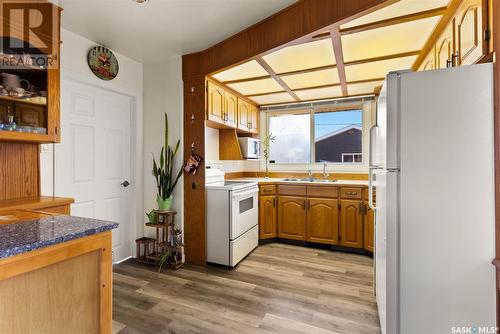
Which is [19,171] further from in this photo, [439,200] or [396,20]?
[396,20]

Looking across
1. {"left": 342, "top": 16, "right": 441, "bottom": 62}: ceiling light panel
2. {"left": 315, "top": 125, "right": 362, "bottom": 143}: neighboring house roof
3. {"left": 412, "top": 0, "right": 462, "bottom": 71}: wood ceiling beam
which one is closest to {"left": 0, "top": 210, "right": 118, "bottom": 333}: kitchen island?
{"left": 342, "top": 16, "right": 441, "bottom": 62}: ceiling light panel

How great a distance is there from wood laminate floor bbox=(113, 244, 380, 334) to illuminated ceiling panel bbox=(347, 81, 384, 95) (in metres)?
2.27

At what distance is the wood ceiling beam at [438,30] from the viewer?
1.67 meters

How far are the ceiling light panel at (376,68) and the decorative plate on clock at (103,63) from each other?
2.61 metres

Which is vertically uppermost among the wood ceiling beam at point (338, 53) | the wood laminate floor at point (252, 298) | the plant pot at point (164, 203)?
the wood ceiling beam at point (338, 53)

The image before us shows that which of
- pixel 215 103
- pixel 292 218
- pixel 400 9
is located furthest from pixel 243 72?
pixel 292 218

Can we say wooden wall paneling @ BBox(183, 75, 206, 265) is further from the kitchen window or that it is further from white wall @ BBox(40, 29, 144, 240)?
the kitchen window

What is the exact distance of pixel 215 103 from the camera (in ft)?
10.2

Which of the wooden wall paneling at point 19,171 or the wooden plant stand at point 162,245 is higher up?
the wooden wall paneling at point 19,171

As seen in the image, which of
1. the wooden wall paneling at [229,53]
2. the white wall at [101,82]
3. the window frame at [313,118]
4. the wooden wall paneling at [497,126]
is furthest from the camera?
the window frame at [313,118]

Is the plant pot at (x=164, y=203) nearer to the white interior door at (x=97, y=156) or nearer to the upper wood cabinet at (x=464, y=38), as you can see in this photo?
the white interior door at (x=97, y=156)

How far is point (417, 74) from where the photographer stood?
129 cm

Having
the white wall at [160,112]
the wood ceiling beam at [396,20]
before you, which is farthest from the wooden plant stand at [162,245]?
the wood ceiling beam at [396,20]

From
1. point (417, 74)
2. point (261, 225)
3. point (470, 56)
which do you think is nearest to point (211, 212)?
point (261, 225)
